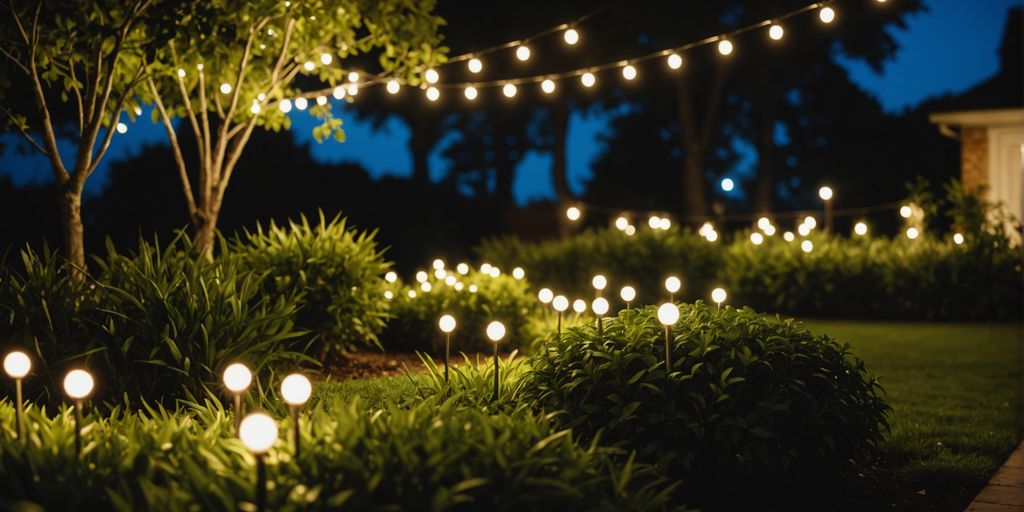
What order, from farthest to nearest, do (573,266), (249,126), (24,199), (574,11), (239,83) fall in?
(574,11)
(573,266)
(24,199)
(249,126)
(239,83)

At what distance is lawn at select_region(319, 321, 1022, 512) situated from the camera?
4227mm

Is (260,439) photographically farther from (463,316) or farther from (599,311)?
(463,316)

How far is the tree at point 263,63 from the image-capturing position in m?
6.73

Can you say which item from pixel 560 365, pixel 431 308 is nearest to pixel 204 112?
pixel 431 308

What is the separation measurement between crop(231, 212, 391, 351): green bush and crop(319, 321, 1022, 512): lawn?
95 centimetres

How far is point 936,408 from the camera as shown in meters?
6.09

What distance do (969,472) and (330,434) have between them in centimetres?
339

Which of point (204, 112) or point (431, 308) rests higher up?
point (204, 112)

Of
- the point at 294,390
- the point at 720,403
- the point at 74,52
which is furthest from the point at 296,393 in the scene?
the point at 74,52

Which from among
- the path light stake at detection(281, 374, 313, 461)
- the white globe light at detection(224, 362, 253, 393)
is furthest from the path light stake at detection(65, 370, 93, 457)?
the path light stake at detection(281, 374, 313, 461)

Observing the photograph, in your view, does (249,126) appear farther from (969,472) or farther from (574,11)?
(574,11)

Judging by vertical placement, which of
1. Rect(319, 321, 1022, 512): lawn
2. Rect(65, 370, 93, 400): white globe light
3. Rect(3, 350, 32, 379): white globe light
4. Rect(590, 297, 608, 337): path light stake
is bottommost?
Rect(319, 321, 1022, 512): lawn

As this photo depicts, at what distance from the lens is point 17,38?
21.0 feet

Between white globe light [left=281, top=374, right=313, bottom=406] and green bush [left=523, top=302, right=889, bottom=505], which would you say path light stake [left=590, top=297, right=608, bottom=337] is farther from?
white globe light [left=281, top=374, right=313, bottom=406]
